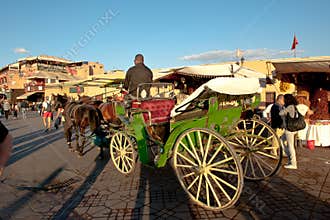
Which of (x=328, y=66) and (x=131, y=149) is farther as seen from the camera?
(x=328, y=66)

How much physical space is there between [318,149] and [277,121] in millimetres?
2260

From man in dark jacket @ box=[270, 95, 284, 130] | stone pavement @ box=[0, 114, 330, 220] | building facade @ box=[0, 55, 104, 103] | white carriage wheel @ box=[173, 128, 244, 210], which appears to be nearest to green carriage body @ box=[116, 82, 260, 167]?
white carriage wheel @ box=[173, 128, 244, 210]

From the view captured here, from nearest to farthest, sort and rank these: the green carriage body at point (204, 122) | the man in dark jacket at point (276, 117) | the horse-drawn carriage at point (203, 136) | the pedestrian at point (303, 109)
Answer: the horse-drawn carriage at point (203, 136), the green carriage body at point (204, 122), the pedestrian at point (303, 109), the man in dark jacket at point (276, 117)

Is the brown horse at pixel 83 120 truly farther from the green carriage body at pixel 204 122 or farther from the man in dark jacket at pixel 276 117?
the man in dark jacket at pixel 276 117

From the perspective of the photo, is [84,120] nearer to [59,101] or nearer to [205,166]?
[59,101]

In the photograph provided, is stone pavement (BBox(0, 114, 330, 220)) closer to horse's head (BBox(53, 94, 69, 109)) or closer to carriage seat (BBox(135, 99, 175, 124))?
carriage seat (BBox(135, 99, 175, 124))

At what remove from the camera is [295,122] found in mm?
4773

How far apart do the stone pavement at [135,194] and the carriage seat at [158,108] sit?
121 centimetres

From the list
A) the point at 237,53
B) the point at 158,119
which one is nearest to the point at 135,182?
the point at 158,119

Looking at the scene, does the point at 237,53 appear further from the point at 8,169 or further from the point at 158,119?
the point at 8,169

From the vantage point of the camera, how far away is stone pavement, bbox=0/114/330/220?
3.14m

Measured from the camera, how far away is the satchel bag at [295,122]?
4.75m

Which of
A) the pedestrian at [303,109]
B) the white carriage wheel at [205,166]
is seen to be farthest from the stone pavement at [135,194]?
the pedestrian at [303,109]

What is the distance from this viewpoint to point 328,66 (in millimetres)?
7160
